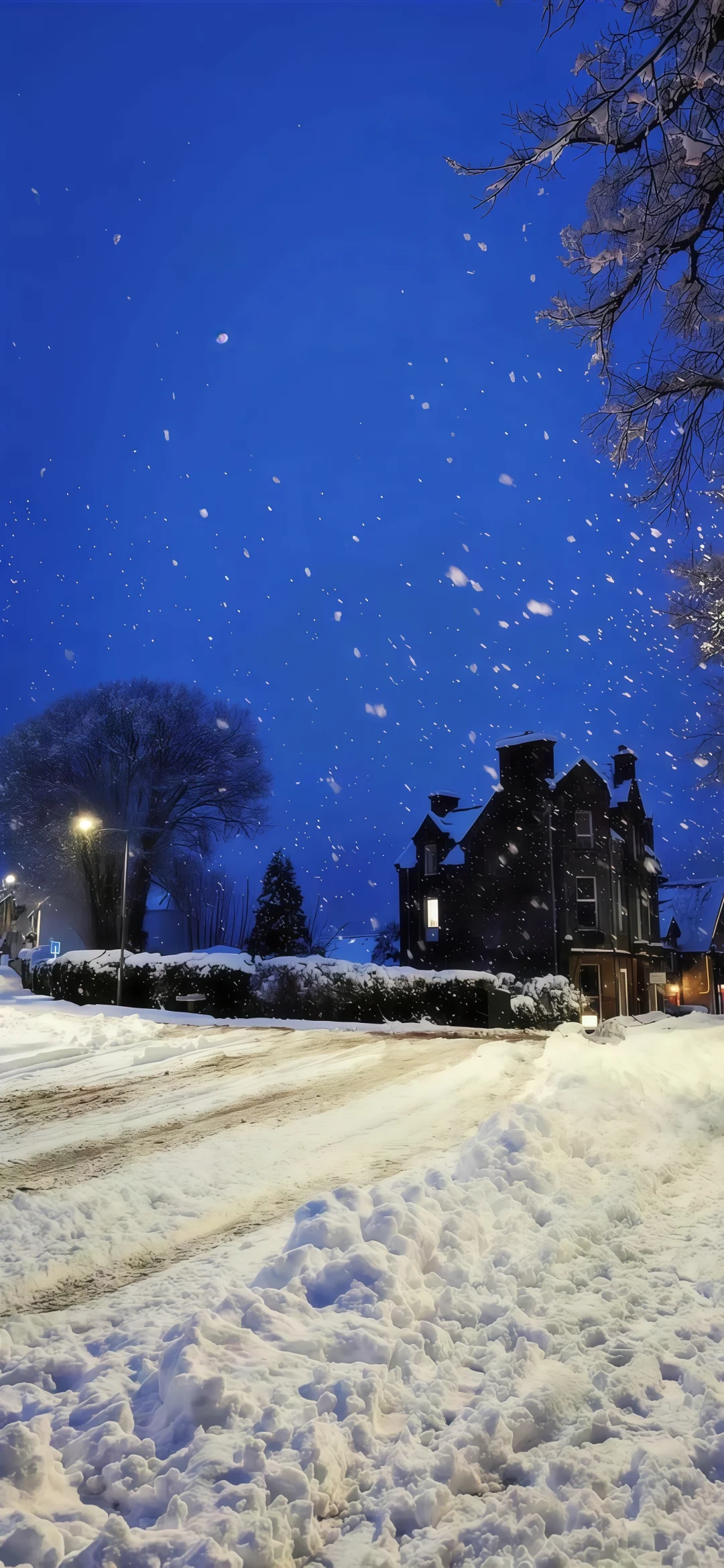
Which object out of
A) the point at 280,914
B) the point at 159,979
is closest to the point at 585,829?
the point at 280,914

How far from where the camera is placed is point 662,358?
932cm

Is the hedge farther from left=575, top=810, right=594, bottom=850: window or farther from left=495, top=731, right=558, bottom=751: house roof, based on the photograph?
left=495, top=731, right=558, bottom=751: house roof

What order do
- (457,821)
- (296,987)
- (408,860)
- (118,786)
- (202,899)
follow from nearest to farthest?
(296,987) → (457,821) → (408,860) → (118,786) → (202,899)

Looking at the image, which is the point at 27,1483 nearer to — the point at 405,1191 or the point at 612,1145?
the point at 405,1191

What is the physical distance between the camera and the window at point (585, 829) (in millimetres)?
36344

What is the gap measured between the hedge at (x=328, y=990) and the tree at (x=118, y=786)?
55.4ft

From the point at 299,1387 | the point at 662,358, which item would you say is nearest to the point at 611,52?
the point at 662,358

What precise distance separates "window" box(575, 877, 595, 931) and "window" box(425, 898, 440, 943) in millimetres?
6241

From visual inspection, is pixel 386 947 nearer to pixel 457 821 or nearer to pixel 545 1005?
pixel 457 821

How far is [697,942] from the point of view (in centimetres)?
5716

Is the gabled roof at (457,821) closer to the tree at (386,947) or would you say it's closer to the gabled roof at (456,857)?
the gabled roof at (456,857)

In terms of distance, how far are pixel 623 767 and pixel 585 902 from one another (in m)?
10.3

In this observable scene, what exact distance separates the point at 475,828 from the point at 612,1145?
1240 inches

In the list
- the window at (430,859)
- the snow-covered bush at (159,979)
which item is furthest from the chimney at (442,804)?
the snow-covered bush at (159,979)
